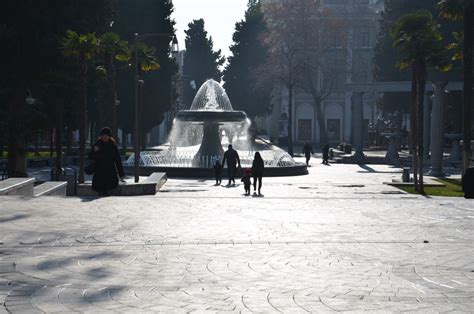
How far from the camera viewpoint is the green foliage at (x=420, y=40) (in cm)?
2847

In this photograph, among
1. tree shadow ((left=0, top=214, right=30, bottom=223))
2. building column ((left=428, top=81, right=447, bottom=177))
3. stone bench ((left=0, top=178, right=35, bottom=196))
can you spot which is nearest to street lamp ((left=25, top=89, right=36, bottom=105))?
stone bench ((left=0, top=178, right=35, bottom=196))

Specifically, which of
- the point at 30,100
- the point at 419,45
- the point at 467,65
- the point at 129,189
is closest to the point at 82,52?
the point at 30,100

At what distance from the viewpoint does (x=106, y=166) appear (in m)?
12.1

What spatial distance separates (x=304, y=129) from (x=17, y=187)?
81.5 metres

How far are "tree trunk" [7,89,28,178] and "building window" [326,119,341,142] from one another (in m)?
68.5

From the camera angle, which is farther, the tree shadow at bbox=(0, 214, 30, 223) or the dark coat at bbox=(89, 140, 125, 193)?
the tree shadow at bbox=(0, 214, 30, 223)

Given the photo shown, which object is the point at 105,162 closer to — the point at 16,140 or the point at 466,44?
the point at 16,140

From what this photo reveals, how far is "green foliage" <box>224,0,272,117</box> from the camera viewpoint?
90062 mm

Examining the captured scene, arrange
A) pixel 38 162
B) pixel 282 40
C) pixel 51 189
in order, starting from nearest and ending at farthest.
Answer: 1. pixel 51 189
2. pixel 38 162
3. pixel 282 40

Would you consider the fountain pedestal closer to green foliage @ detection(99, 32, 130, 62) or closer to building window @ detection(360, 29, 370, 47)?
green foliage @ detection(99, 32, 130, 62)

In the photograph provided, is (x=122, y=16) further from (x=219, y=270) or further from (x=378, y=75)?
(x=219, y=270)

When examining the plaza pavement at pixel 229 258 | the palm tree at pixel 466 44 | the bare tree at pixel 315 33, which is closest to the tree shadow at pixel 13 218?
the plaza pavement at pixel 229 258

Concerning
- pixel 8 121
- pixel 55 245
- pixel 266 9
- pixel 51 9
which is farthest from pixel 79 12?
pixel 266 9

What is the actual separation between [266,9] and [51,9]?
144 feet
